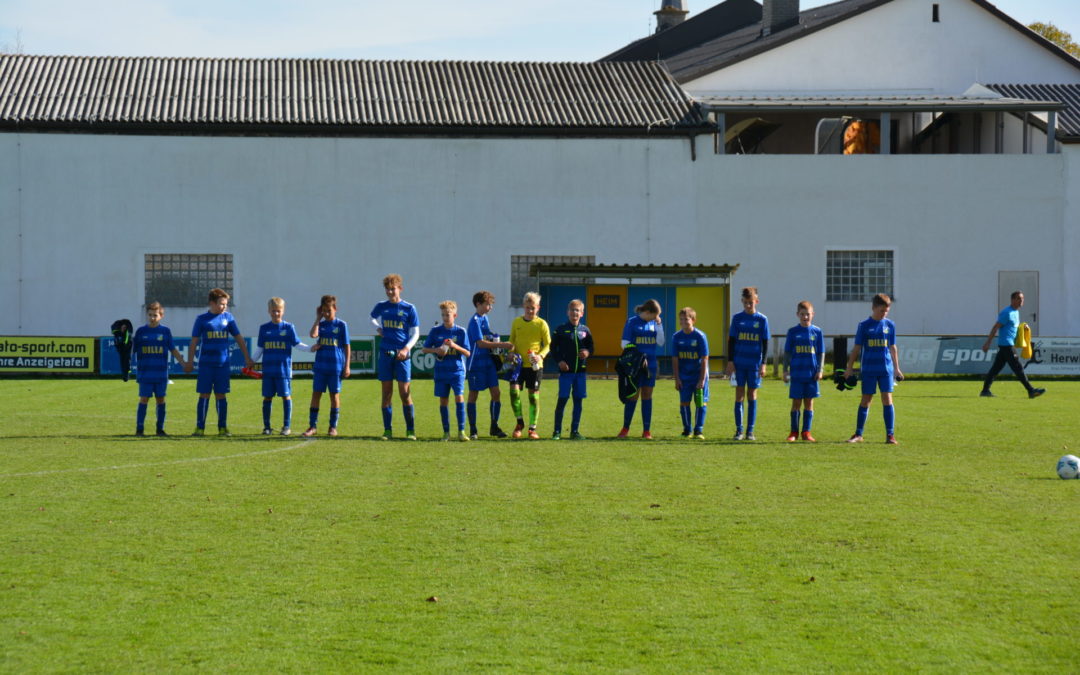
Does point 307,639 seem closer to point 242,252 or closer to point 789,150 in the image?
point 242,252

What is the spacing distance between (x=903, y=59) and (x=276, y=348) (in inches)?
1237

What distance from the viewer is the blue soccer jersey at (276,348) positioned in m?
16.6

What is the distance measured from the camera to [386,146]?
121 ft

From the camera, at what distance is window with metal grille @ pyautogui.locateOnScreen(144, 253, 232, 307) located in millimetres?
36312

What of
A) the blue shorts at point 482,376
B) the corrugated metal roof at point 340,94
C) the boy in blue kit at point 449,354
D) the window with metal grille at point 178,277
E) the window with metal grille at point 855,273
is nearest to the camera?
the boy in blue kit at point 449,354

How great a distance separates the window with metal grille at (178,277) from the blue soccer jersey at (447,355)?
71.0ft

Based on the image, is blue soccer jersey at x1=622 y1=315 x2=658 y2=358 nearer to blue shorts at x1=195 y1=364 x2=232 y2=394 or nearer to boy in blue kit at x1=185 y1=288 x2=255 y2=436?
boy in blue kit at x1=185 y1=288 x2=255 y2=436

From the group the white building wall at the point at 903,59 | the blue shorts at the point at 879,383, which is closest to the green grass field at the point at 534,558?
the blue shorts at the point at 879,383

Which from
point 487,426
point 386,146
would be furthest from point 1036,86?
point 487,426

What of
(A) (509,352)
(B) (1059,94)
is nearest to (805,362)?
(A) (509,352)

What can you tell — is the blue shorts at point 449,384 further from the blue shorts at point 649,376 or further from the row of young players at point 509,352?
the blue shorts at point 649,376

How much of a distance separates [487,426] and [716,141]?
21.4 m

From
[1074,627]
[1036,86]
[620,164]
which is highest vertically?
[1036,86]

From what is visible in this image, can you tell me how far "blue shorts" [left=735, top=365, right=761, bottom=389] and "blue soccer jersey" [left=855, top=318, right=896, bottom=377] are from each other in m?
1.30
